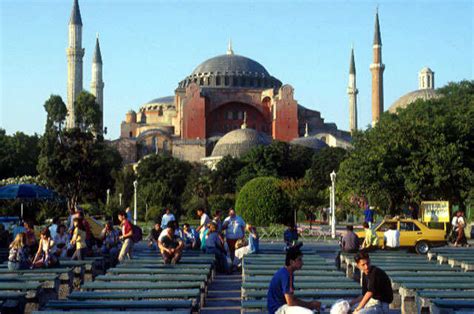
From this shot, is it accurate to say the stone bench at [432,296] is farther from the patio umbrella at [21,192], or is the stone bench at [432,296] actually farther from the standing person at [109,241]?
the patio umbrella at [21,192]

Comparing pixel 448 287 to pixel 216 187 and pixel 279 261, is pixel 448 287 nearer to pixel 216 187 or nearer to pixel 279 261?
pixel 279 261

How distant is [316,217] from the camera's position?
164 ft

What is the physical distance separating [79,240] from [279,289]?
7.56 meters

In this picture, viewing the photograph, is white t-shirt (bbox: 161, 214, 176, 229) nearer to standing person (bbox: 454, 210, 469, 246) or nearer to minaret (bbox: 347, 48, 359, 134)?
standing person (bbox: 454, 210, 469, 246)

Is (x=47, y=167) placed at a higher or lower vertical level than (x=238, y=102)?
lower

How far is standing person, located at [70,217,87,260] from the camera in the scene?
1468cm

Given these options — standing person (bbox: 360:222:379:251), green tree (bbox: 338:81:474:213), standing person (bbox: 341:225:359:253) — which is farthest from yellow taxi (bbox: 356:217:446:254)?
green tree (bbox: 338:81:474:213)

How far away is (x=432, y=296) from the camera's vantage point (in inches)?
376

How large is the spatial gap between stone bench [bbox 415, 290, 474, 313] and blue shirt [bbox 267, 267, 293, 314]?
86.9 inches

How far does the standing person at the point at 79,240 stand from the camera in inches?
578

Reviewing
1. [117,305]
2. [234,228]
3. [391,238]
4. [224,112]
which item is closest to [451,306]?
[117,305]

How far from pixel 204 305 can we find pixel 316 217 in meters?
38.2

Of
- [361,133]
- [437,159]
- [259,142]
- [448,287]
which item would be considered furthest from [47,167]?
[259,142]

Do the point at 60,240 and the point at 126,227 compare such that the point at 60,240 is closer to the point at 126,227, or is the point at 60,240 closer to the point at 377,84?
the point at 126,227
